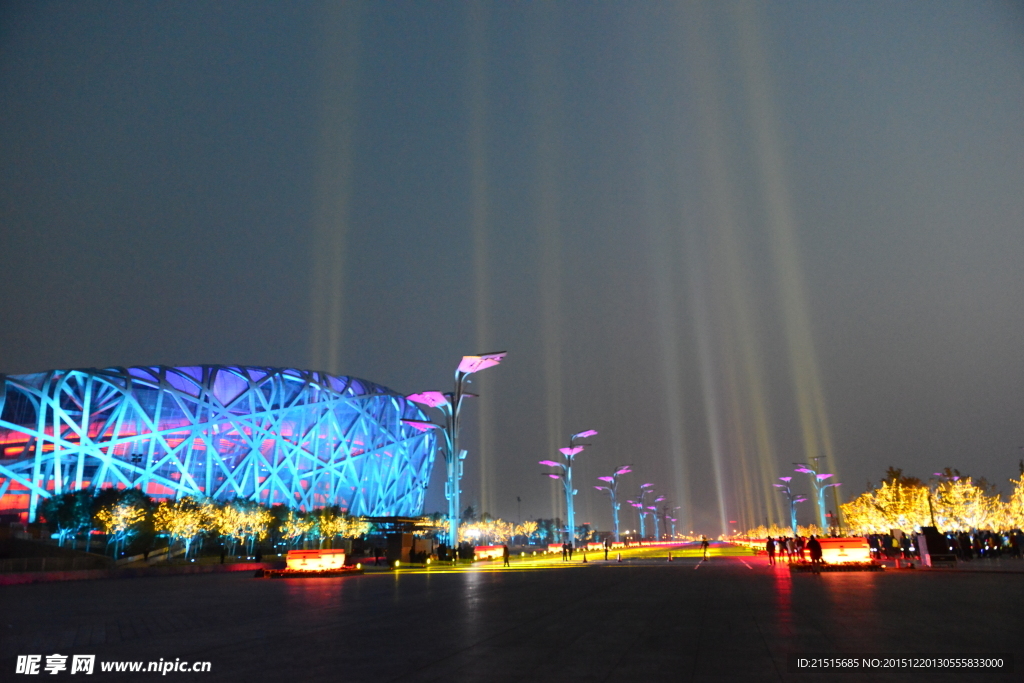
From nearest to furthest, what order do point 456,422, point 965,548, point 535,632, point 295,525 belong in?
1. point 535,632
2. point 965,548
3. point 456,422
4. point 295,525

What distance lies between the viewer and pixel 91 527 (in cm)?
5216

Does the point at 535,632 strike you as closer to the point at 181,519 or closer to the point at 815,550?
the point at 815,550

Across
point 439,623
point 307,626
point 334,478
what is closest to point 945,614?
point 439,623

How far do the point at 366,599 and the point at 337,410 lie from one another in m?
89.9

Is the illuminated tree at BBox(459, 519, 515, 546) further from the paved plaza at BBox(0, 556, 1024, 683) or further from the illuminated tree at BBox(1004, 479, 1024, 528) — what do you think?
the paved plaza at BBox(0, 556, 1024, 683)

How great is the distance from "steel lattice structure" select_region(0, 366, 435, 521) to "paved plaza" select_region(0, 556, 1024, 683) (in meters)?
63.5

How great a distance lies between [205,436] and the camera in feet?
273

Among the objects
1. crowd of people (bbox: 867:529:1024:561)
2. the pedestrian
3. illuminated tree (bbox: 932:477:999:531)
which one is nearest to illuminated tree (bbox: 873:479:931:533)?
illuminated tree (bbox: 932:477:999:531)

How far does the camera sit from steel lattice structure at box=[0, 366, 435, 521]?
232ft

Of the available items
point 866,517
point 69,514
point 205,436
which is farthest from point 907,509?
point 205,436

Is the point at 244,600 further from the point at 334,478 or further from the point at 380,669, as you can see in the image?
the point at 334,478

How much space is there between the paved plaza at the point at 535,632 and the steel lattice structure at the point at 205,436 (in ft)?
208

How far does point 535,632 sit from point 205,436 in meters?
82.2

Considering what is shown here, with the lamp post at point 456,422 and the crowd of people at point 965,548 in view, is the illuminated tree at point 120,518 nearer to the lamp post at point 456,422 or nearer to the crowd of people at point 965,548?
the lamp post at point 456,422
